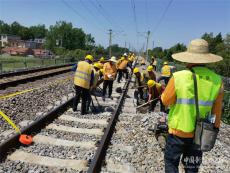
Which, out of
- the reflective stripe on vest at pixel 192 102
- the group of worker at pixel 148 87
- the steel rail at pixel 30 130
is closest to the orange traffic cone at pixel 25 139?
the steel rail at pixel 30 130

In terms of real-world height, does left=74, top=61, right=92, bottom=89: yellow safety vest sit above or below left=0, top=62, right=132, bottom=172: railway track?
above

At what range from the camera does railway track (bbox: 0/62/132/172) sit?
18.4ft

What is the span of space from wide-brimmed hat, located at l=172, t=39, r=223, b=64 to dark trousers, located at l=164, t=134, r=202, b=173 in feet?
3.08

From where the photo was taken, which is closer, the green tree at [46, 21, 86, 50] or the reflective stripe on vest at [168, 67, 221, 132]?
the reflective stripe on vest at [168, 67, 221, 132]

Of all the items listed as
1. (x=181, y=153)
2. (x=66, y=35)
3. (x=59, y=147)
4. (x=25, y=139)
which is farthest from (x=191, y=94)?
(x=66, y=35)

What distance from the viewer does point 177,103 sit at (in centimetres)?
365

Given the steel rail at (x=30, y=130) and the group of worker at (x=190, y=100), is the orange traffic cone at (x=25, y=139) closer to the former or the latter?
the steel rail at (x=30, y=130)

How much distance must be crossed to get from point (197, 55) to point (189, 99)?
52 centimetres

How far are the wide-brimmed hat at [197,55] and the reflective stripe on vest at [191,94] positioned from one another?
0.10 meters

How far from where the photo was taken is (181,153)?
383 centimetres

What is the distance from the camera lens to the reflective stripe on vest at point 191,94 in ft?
11.4

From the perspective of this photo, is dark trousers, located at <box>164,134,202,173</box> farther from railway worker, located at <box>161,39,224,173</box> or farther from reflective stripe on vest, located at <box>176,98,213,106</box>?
reflective stripe on vest, located at <box>176,98,213,106</box>

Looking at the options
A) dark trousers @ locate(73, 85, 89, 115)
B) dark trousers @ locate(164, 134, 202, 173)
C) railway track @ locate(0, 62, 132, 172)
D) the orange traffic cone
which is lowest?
railway track @ locate(0, 62, 132, 172)

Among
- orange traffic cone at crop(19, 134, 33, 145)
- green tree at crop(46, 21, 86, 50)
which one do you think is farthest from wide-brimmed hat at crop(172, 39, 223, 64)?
green tree at crop(46, 21, 86, 50)
